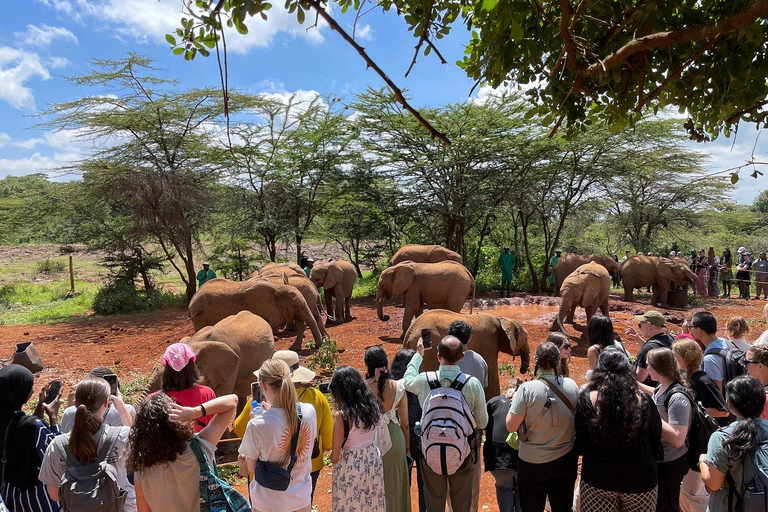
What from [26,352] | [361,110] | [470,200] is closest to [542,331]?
[470,200]

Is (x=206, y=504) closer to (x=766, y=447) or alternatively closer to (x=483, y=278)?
(x=766, y=447)

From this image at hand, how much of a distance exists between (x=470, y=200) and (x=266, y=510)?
688 inches

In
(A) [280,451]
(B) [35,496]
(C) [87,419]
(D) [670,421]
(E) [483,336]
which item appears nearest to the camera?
(C) [87,419]

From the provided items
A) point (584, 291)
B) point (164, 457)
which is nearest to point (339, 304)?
point (584, 291)

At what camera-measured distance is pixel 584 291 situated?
1252 cm

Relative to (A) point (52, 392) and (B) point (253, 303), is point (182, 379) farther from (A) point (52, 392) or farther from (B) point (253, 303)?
(B) point (253, 303)

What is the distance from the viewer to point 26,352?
4797 mm

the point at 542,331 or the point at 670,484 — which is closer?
the point at 670,484

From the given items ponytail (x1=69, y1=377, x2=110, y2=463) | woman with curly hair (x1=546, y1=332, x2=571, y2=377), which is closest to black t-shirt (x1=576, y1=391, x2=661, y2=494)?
woman with curly hair (x1=546, y1=332, x2=571, y2=377)

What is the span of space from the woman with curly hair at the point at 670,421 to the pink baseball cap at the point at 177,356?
2.97 metres

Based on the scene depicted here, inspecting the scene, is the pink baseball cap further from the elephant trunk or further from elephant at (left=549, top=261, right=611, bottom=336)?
elephant at (left=549, top=261, right=611, bottom=336)

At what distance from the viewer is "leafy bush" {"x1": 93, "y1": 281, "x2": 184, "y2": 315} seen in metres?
18.2

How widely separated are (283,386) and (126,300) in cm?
1775

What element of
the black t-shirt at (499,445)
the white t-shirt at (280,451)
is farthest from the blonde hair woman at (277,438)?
the black t-shirt at (499,445)
